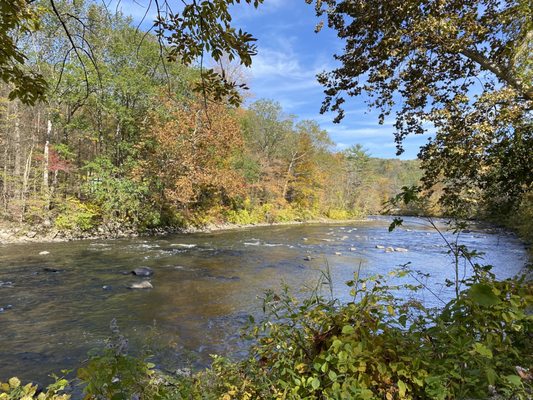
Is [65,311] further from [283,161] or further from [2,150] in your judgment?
[283,161]

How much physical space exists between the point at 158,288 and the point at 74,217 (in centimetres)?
1182

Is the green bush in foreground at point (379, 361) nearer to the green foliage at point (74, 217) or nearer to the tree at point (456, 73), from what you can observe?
the tree at point (456, 73)

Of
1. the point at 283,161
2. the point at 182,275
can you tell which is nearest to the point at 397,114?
the point at 182,275

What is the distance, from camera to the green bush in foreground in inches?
77.9

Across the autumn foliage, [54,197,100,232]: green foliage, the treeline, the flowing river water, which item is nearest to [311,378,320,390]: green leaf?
the flowing river water

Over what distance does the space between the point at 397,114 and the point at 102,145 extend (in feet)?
77.8

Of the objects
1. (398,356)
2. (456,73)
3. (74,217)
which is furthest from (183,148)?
(398,356)

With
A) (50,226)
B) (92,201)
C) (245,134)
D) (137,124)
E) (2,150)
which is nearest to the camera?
(50,226)

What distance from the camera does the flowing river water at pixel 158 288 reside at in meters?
5.94

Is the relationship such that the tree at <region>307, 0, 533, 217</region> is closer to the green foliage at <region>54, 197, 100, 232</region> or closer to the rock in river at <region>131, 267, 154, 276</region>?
the rock in river at <region>131, 267, 154, 276</region>

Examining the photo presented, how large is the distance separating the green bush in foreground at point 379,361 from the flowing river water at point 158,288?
2.42ft

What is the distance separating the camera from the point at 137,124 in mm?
24844

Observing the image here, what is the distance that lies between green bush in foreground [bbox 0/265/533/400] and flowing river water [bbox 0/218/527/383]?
739 mm

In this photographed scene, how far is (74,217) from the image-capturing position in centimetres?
1878
